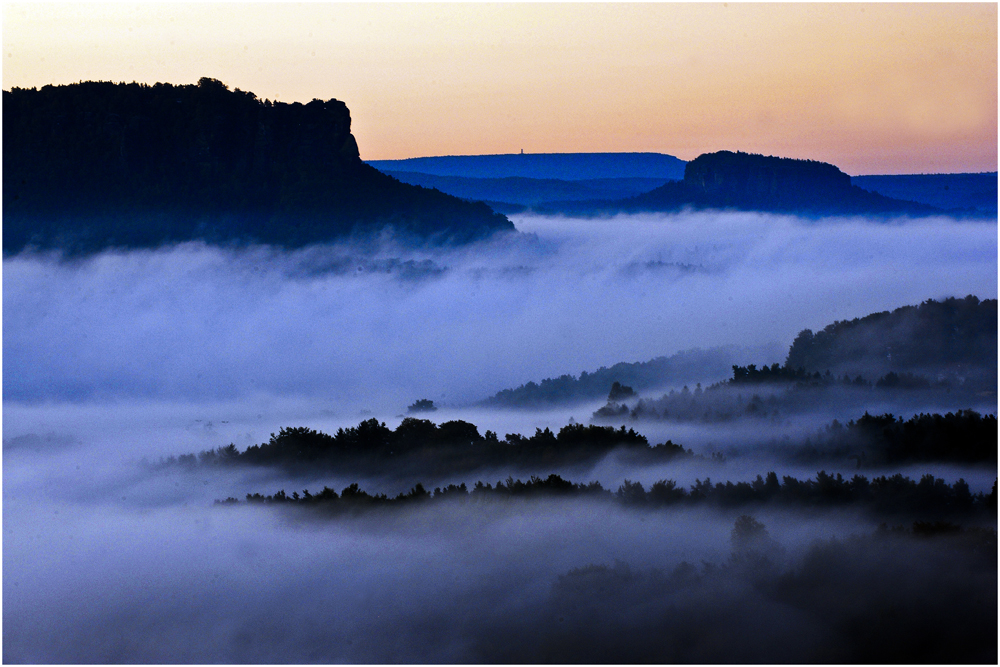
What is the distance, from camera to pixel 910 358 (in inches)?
1590

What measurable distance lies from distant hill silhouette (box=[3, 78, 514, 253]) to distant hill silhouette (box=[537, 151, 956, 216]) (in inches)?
1984

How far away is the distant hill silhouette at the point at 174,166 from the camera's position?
9669 cm

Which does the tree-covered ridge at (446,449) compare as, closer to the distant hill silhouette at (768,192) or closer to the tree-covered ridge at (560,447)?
the tree-covered ridge at (560,447)

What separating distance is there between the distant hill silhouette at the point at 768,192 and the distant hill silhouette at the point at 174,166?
5039 centimetres

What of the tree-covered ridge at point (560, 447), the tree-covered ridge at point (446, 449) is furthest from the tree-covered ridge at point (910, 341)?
the tree-covered ridge at point (446, 449)

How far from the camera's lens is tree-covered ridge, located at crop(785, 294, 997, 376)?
1542 inches

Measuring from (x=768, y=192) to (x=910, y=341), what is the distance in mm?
98378

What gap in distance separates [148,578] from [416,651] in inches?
385

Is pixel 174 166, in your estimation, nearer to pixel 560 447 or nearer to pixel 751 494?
pixel 560 447

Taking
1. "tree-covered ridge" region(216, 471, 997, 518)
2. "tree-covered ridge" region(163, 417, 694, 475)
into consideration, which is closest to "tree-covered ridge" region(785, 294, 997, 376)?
"tree-covered ridge" region(163, 417, 694, 475)

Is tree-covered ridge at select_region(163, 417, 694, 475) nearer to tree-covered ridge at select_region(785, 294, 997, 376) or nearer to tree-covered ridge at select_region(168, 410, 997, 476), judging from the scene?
tree-covered ridge at select_region(168, 410, 997, 476)

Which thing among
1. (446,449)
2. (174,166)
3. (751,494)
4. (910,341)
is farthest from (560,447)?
(174,166)

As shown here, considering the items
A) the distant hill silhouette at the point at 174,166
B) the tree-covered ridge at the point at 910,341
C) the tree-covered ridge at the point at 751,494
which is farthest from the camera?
the distant hill silhouette at the point at 174,166

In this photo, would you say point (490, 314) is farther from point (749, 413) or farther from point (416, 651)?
point (416, 651)
